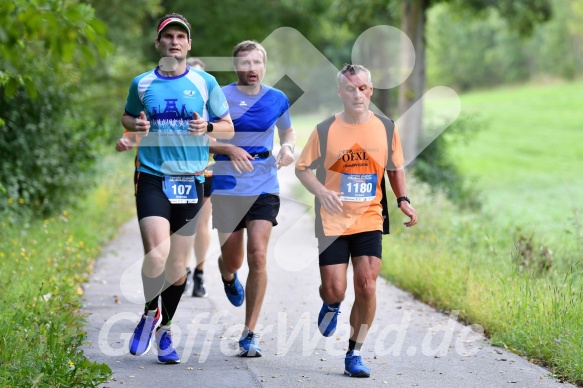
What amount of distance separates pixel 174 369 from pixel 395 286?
13.9ft

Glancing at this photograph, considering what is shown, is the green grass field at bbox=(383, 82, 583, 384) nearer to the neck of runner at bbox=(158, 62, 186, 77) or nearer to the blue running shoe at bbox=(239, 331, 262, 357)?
the blue running shoe at bbox=(239, 331, 262, 357)

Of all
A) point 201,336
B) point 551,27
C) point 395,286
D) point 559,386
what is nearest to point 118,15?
point 395,286

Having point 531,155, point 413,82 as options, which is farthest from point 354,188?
point 531,155

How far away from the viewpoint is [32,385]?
508 cm

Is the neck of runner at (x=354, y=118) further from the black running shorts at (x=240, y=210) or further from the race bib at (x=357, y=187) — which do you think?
the black running shorts at (x=240, y=210)

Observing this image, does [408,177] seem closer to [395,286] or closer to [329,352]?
[395,286]

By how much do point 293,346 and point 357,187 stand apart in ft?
4.99

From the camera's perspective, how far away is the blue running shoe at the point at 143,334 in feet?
21.8

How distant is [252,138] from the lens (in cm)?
695

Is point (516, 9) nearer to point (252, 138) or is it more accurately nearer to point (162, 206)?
point (252, 138)

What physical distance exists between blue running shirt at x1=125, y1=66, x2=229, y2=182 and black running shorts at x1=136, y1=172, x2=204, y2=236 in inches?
3.0

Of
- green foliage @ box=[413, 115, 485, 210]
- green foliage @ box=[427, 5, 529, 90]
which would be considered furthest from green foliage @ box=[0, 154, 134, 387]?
green foliage @ box=[427, 5, 529, 90]

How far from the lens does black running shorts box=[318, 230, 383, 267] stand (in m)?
6.38

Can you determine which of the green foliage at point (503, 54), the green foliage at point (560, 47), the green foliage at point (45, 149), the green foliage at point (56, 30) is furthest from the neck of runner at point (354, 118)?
the green foliage at point (560, 47)
